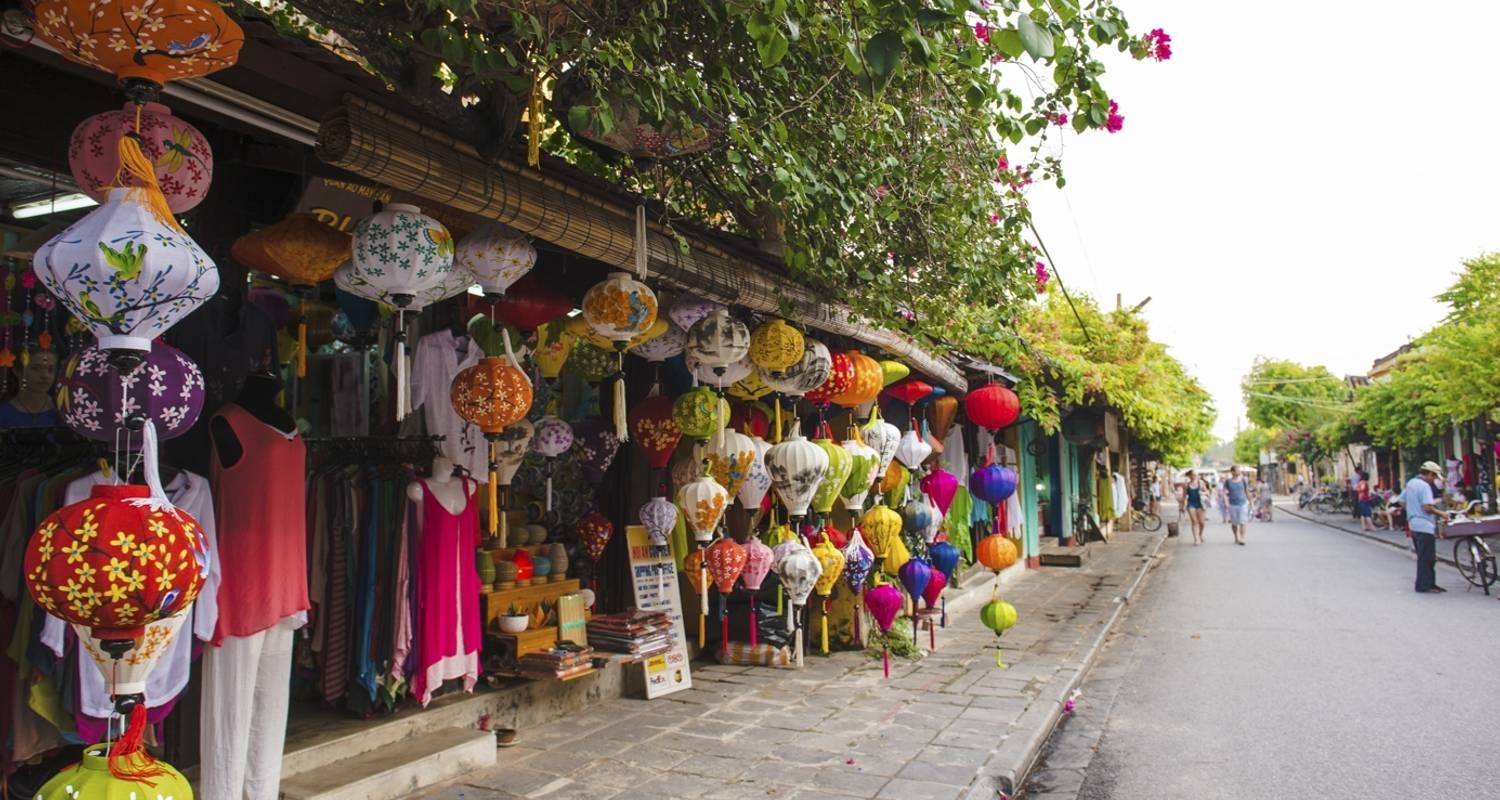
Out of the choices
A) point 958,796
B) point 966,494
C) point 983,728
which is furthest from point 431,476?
point 966,494

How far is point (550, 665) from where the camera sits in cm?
609

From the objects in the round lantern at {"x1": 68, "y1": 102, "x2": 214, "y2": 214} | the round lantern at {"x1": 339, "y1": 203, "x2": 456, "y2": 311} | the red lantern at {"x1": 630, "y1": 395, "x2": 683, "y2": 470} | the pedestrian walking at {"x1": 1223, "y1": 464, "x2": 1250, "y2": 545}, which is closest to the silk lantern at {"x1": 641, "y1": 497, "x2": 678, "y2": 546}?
the red lantern at {"x1": 630, "y1": 395, "x2": 683, "y2": 470}

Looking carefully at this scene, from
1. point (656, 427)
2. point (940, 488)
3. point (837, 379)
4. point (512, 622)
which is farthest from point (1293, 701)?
point (512, 622)

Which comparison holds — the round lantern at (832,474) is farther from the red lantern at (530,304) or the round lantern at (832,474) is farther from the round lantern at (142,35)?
the round lantern at (142,35)

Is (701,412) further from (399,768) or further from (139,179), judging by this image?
(139,179)

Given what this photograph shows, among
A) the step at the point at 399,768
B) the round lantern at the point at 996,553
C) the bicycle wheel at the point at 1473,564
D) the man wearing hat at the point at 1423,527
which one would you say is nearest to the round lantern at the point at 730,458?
the step at the point at 399,768

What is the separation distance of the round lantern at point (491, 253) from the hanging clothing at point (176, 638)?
143cm

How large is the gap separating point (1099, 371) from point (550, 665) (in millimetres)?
11089

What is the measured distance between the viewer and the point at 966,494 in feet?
42.1

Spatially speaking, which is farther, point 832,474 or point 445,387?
point 832,474

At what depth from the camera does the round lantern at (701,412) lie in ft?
20.0

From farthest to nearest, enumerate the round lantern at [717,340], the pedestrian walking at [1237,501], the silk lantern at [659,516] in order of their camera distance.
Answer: the pedestrian walking at [1237,501]
the silk lantern at [659,516]
the round lantern at [717,340]

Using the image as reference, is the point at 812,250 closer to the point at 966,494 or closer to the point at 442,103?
the point at 442,103

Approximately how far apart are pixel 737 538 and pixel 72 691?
5.54 meters
